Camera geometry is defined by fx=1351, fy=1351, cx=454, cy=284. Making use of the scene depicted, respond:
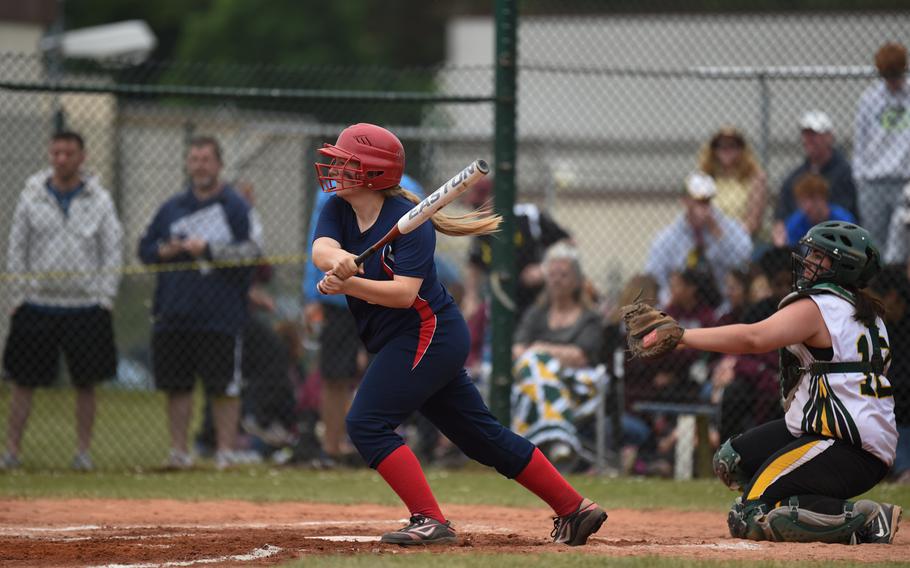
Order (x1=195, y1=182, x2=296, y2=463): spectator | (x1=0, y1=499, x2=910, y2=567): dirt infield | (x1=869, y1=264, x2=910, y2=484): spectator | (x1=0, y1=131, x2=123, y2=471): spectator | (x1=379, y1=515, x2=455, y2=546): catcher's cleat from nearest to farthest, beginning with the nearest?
(x1=0, y1=499, x2=910, y2=567): dirt infield
(x1=379, y1=515, x2=455, y2=546): catcher's cleat
(x1=869, y1=264, x2=910, y2=484): spectator
(x1=0, y1=131, x2=123, y2=471): spectator
(x1=195, y1=182, x2=296, y2=463): spectator

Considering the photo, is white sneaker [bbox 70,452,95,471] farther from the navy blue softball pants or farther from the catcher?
the catcher

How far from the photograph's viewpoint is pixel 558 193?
1504cm

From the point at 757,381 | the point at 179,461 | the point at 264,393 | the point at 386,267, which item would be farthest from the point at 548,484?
the point at 264,393

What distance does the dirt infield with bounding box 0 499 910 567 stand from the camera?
5234 mm

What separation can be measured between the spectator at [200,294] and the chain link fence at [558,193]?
8cm

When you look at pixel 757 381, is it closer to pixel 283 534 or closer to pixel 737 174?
pixel 737 174

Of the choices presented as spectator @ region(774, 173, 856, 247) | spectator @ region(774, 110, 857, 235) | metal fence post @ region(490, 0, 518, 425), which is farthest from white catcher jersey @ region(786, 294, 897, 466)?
spectator @ region(774, 110, 857, 235)

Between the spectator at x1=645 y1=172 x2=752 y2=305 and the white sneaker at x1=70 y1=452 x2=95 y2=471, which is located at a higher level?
the spectator at x1=645 y1=172 x2=752 y2=305

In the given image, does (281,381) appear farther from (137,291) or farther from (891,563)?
(891,563)

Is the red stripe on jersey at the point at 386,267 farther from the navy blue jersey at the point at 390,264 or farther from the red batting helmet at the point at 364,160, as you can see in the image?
the red batting helmet at the point at 364,160

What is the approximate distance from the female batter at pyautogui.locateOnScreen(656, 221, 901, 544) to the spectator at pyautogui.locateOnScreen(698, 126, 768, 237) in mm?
A: 4042

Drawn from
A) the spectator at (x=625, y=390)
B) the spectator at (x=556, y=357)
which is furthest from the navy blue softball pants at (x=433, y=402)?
the spectator at (x=625, y=390)

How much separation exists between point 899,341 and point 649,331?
3876mm

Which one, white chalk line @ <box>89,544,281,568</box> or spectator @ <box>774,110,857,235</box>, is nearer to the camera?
white chalk line @ <box>89,544,281,568</box>
